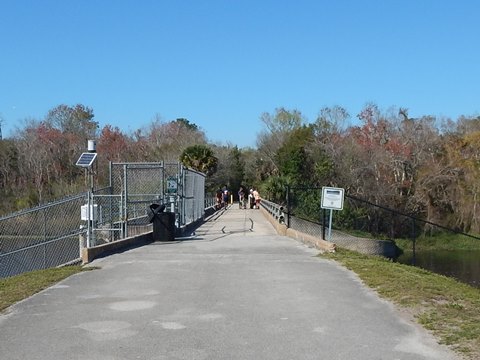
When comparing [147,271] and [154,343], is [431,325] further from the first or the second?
[147,271]

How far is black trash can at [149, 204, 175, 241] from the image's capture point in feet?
61.1

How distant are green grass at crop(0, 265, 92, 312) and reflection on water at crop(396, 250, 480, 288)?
32.4 m

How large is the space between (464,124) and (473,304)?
69.4 meters

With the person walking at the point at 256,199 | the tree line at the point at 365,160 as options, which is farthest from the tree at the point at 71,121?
the person walking at the point at 256,199

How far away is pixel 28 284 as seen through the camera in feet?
34.9

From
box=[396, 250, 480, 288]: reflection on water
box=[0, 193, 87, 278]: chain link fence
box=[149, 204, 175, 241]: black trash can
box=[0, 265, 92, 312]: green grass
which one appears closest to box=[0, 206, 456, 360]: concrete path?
box=[0, 265, 92, 312]: green grass

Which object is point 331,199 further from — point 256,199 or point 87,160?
point 256,199

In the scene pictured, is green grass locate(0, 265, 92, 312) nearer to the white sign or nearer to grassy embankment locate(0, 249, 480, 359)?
grassy embankment locate(0, 249, 480, 359)

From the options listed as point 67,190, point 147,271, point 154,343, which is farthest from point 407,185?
point 154,343

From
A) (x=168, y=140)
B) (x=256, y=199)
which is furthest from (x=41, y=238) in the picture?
(x=168, y=140)

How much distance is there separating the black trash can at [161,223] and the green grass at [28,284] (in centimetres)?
594

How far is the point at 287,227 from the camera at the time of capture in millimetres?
22125

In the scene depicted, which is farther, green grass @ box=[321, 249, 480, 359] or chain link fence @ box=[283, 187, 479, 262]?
chain link fence @ box=[283, 187, 479, 262]

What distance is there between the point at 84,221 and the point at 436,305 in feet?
37.4
